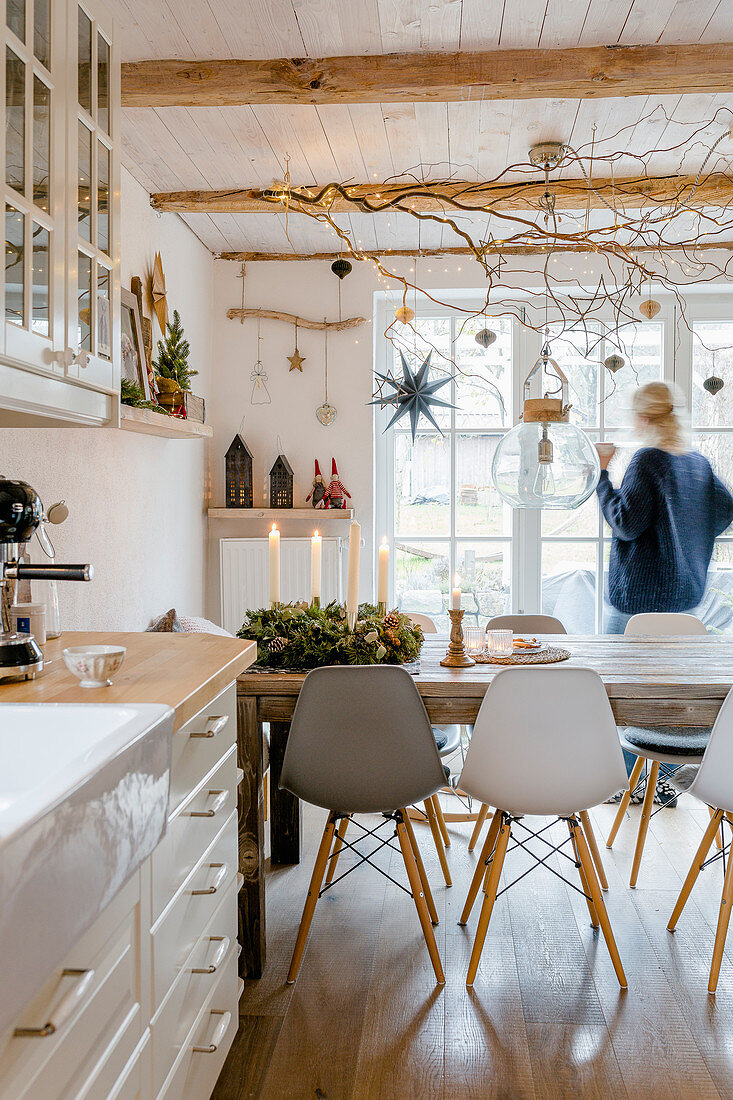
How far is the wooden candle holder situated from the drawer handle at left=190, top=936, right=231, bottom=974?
0.98m

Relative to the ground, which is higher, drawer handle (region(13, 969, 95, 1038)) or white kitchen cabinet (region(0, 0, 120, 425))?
white kitchen cabinet (region(0, 0, 120, 425))

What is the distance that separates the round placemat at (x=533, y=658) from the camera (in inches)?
97.2

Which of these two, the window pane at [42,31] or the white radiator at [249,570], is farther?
the white radiator at [249,570]

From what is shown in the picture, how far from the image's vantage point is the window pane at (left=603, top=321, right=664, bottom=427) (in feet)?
14.8

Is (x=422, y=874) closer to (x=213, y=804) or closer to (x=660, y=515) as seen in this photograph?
(x=213, y=804)

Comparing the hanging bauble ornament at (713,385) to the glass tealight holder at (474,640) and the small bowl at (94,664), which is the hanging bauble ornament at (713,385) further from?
the small bowl at (94,664)

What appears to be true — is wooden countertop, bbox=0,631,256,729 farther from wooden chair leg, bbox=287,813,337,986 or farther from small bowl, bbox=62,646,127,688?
wooden chair leg, bbox=287,813,337,986

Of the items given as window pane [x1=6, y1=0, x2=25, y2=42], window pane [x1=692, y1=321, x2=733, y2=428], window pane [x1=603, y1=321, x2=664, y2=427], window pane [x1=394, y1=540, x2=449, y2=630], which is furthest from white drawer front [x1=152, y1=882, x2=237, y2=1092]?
window pane [x1=692, y1=321, x2=733, y2=428]

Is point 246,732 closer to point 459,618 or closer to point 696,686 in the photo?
point 459,618

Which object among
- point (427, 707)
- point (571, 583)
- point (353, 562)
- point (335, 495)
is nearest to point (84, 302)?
point (353, 562)

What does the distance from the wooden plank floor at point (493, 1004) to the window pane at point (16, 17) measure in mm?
2052

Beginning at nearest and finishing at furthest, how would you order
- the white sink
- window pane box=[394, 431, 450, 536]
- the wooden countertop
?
1. the white sink
2. the wooden countertop
3. window pane box=[394, 431, 450, 536]

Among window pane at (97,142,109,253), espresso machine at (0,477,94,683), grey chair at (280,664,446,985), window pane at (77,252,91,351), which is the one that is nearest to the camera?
espresso machine at (0,477,94,683)

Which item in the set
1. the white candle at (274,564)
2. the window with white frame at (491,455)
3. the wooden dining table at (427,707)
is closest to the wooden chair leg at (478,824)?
the wooden dining table at (427,707)
